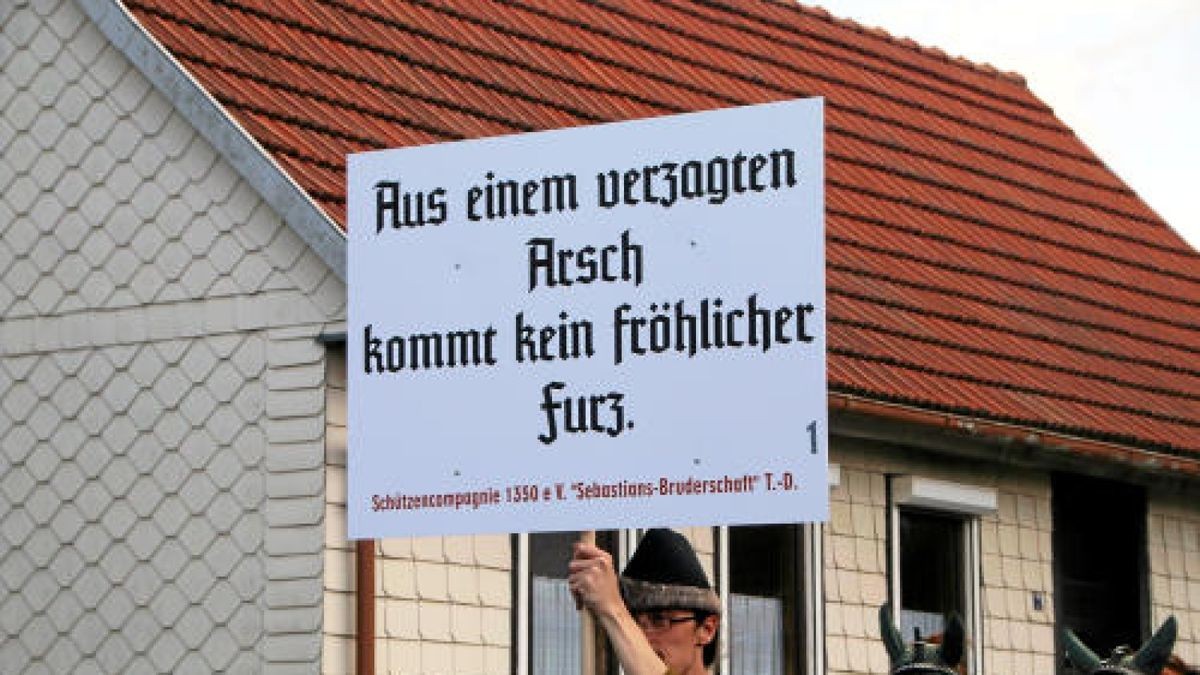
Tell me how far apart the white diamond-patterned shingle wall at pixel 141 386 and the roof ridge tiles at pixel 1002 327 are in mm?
3631

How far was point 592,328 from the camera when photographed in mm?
9047

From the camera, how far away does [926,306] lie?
Answer: 62.8 feet

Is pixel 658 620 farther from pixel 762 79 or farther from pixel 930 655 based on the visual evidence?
pixel 762 79

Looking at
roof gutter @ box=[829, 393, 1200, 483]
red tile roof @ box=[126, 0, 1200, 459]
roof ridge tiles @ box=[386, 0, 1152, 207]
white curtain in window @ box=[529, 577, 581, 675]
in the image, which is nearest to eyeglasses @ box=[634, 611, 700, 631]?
red tile roof @ box=[126, 0, 1200, 459]

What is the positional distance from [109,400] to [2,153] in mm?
1497

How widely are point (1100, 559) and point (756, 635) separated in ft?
11.6

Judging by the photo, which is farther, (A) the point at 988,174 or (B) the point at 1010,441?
(A) the point at 988,174

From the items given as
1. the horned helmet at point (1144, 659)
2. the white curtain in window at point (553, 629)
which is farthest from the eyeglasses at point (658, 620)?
the white curtain in window at point (553, 629)

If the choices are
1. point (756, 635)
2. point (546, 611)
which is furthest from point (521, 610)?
point (756, 635)

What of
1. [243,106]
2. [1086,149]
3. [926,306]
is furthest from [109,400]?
[1086,149]

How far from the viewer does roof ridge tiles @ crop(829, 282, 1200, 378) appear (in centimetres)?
1862

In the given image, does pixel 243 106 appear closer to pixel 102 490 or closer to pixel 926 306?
pixel 102 490

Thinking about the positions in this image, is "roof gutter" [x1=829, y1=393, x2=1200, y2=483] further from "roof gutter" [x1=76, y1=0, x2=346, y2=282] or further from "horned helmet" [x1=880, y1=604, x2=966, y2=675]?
"horned helmet" [x1=880, y1=604, x2=966, y2=675]

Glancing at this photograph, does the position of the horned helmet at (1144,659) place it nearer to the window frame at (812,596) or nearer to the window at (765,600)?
the window at (765,600)
